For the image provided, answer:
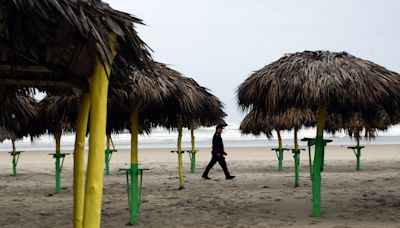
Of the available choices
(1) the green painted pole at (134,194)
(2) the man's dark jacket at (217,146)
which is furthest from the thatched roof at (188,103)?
(2) the man's dark jacket at (217,146)

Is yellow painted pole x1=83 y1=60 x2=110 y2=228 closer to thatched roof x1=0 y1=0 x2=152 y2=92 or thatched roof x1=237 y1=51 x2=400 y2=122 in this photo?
thatched roof x1=0 y1=0 x2=152 y2=92

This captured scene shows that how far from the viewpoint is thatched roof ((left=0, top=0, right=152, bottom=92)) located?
3.22 m

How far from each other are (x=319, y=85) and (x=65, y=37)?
459 centimetres

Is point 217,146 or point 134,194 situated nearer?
point 134,194

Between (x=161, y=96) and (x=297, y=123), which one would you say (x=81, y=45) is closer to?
(x=161, y=96)

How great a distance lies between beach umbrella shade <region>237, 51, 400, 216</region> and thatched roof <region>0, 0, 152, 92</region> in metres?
3.55

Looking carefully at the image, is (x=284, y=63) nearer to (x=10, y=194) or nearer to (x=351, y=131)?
(x=10, y=194)

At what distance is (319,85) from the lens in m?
7.28

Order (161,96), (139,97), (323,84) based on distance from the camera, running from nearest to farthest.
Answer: (323,84) → (139,97) → (161,96)

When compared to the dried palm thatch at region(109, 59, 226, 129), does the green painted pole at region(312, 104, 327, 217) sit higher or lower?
lower

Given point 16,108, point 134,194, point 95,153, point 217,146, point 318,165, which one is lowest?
point 134,194

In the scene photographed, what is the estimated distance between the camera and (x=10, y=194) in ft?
39.0

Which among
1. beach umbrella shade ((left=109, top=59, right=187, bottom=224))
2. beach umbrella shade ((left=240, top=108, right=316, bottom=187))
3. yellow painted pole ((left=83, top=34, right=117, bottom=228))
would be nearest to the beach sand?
beach umbrella shade ((left=109, top=59, right=187, bottom=224))

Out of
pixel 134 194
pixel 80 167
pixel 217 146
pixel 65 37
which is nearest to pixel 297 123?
pixel 217 146
